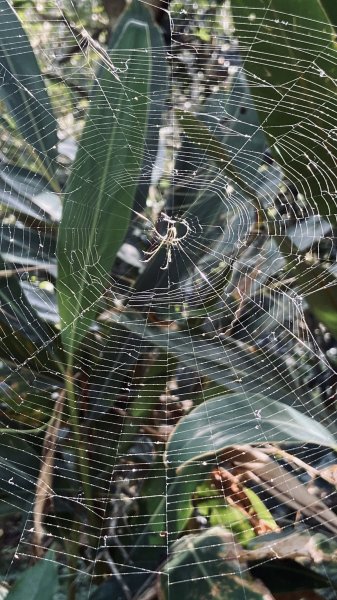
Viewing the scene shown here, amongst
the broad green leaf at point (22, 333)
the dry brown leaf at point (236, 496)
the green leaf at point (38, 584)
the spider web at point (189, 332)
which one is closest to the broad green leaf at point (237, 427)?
the spider web at point (189, 332)

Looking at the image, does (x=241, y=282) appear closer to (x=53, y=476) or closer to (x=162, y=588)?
(x=53, y=476)

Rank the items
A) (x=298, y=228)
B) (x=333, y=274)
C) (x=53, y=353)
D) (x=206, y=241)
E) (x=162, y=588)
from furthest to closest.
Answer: (x=206, y=241) → (x=298, y=228) → (x=53, y=353) → (x=333, y=274) → (x=162, y=588)

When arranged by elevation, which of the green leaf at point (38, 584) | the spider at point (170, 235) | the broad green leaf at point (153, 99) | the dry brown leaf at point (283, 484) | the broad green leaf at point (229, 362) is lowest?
the green leaf at point (38, 584)

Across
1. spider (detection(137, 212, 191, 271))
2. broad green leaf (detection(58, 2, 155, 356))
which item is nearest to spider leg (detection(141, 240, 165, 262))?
spider (detection(137, 212, 191, 271))

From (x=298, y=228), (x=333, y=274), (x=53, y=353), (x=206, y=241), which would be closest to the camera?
(x=333, y=274)

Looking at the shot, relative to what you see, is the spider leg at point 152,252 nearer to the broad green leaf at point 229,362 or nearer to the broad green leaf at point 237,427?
the broad green leaf at point 229,362

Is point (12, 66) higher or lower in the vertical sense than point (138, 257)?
higher

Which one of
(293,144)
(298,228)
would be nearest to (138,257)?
(298,228)
